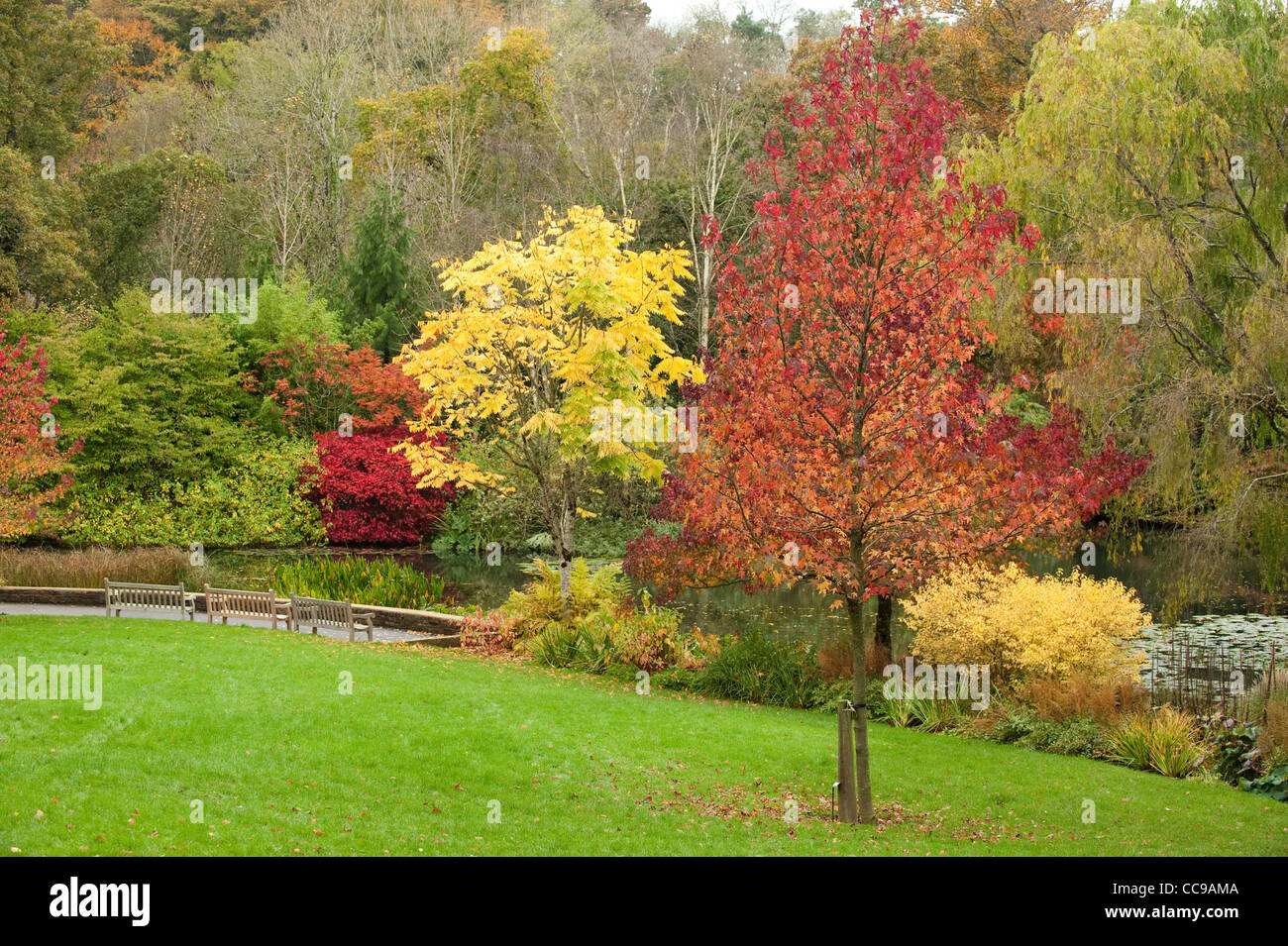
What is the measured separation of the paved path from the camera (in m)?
18.5

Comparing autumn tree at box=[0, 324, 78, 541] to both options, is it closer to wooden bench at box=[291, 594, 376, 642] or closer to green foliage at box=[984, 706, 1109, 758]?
wooden bench at box=[291, 594, 376, 642]

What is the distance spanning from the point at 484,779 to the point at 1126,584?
19.5 metres

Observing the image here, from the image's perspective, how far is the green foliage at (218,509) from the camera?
2789 cm

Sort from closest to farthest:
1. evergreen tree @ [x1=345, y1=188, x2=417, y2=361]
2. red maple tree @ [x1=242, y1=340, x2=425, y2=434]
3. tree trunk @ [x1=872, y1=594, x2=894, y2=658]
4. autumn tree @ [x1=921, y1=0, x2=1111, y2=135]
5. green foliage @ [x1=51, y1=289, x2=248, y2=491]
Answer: tree trunk @ [x1=872, y1=594, x2=894, y2=658], green foliage @ [x1=51, y1=289, x2=248, y2=491], red maple tree @ [x1=242, y1=340, x2=425, y2=434], autumn tree @ [x1=921, y1=0, x2=1111, y2=135], evergreen tree @ [x1=345, y1=188, x2=417, y2=361]

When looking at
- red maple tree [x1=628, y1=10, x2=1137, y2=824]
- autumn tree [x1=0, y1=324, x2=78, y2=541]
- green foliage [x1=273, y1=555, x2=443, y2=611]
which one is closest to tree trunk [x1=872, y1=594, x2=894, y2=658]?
red maple tree [x1=628, y1=10, x2=1137, y2=824]

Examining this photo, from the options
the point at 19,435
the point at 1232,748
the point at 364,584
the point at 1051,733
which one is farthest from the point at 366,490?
the point at 1232,748

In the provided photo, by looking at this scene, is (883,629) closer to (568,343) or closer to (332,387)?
(568,343)

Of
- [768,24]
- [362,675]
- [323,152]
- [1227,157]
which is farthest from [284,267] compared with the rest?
[768,24]

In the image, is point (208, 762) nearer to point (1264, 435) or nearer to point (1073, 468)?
point (1073, 468)

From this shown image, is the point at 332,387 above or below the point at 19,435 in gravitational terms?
above

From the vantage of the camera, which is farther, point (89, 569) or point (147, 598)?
point (89, 569)

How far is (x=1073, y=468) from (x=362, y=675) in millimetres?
8593

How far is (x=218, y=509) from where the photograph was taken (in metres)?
29.4

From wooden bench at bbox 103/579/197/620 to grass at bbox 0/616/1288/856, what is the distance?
4.21 meters
